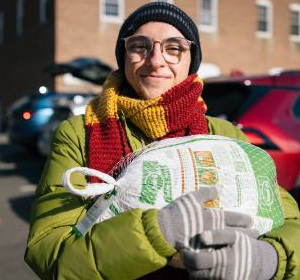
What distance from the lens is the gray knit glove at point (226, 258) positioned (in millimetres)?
1349

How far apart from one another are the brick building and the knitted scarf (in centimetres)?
1896

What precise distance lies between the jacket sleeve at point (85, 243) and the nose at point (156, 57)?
0.47 m

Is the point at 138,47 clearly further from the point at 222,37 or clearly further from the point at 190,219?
the point at 222,37

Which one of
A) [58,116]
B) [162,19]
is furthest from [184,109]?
[58,116]

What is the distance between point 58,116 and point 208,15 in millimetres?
17050

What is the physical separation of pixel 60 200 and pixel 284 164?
2833mm

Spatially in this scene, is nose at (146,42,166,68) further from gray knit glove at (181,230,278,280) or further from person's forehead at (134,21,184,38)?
gray knit glove at (181,230,278,280)

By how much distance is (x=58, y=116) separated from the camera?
9.02 m

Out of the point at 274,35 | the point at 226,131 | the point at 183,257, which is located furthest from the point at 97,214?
the point at 274,35

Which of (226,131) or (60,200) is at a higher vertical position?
(226,131)

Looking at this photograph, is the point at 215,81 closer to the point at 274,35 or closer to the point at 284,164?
the point at 284,164

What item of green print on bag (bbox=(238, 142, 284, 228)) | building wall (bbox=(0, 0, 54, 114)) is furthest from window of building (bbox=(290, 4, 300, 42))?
green print on bag (bbox=(238, 142, 284, 228))

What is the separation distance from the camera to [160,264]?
143 centimetres

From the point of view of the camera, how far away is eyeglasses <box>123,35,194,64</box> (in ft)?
6.11
